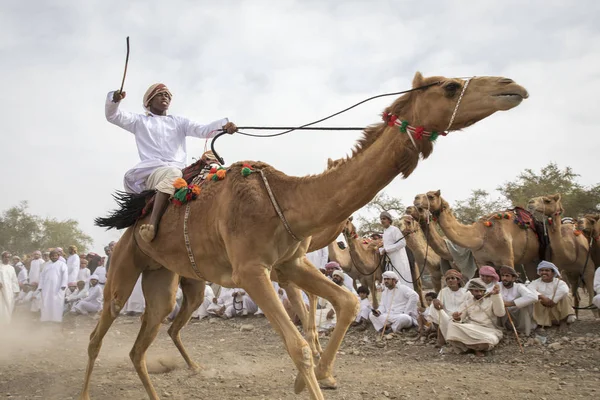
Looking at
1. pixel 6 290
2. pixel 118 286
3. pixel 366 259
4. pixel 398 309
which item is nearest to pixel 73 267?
pixel 6 290

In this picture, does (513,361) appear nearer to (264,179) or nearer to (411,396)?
(411,396)

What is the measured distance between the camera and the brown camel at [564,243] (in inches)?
434

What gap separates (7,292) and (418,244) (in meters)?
11.8

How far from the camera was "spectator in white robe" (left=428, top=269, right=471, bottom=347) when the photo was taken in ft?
29.2

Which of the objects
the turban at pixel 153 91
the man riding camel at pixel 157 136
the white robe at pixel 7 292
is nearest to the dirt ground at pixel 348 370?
the man riding camel at pixel 157 136

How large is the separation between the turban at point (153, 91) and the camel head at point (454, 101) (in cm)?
329

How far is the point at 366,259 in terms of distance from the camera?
13727 mm

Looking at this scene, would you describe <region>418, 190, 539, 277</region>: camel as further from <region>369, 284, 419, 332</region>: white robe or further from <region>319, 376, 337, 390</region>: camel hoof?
<region>319, 376, 337, 390</region>: camel hoof

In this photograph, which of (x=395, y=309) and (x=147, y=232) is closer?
(x=147, y=232)

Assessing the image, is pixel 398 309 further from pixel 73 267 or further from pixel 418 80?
pixel 73 267

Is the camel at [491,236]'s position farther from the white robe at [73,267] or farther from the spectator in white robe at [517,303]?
the white robe at [73,267]

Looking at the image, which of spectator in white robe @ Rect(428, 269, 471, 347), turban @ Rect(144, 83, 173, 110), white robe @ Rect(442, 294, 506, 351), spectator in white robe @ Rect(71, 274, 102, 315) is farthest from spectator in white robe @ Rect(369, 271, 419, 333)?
spectator in white robe @ Rect(71, 274, 102, 315)

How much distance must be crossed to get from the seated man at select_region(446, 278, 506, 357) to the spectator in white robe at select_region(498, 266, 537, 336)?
1.03ft

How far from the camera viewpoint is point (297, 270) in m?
5.21
